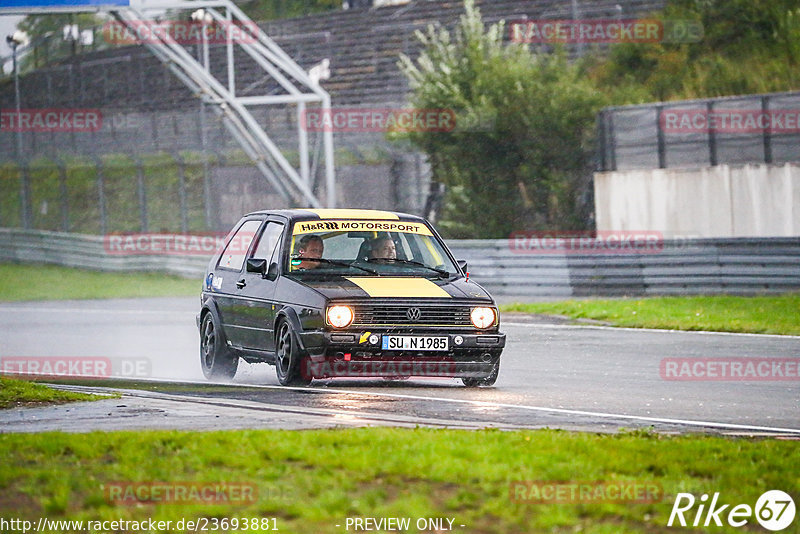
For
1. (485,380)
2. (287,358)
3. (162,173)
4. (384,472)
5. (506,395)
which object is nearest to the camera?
(384,472)

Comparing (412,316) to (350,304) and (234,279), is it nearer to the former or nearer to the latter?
(350,304)

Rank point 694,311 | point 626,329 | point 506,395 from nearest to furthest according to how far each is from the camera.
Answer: point 506,395 < point 626,329 < point 694,311

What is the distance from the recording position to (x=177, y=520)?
252 inches

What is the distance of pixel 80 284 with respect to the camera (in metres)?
33.3

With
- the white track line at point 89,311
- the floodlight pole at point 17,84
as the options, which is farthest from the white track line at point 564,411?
the floodlight pole at point 17,84

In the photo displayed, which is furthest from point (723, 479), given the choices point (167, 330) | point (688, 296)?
point (688, 296)

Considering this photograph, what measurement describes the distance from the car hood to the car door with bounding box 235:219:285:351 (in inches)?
18.2

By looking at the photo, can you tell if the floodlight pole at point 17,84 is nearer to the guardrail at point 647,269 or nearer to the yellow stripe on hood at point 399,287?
the guardrail at point 647,269

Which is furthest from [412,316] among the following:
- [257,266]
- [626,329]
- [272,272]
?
[626,329]

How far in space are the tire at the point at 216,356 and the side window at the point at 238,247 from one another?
53cm

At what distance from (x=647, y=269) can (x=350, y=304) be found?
13069mm

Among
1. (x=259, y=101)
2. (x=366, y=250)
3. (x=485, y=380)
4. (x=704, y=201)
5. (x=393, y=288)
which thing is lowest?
(x=485, y=380)

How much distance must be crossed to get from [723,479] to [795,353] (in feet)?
28.8

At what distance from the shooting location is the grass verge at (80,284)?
30766 mm
